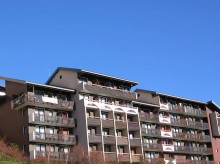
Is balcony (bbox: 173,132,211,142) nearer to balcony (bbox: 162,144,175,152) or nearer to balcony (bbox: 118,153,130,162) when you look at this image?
balcony (bbox: 162,144,175,152)

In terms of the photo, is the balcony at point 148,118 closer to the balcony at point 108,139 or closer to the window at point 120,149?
the window at point 120,149

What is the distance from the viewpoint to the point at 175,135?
7769cm

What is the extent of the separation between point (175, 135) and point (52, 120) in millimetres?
27468

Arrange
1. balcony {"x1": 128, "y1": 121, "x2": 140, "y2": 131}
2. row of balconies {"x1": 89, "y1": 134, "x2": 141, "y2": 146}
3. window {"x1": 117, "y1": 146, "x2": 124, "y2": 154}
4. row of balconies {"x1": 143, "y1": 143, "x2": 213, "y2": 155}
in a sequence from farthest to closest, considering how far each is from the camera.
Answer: row of balconies {"x1": 143, "y1": 143, "x2": 213, "y2": 155}, balcony {"x1": 128, "y1": 121, "x2": 140, "y2": 131}, window {"x1": 117, "y1": 146, "x2": 124, "y2": 154}, row of balconies {"x1": 89, "y1": 134, "x2": 141, "y2": 146}

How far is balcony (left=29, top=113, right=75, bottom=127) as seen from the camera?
56.2m

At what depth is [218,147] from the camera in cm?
8744

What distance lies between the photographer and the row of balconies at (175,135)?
7225 cm

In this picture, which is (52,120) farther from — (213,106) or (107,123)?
(213,106)

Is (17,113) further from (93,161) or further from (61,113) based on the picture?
(93,161)

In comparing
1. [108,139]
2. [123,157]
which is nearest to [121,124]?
[108,139]

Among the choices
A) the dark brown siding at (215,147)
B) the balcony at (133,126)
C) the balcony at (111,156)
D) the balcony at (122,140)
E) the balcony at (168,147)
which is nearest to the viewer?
the balcony at (111,156)

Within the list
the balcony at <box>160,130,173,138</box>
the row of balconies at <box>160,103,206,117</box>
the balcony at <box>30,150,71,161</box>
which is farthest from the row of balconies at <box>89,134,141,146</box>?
the row of balconies at <box>160,103,206,117</box>

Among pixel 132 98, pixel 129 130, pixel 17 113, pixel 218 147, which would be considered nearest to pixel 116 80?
pixel 132 98

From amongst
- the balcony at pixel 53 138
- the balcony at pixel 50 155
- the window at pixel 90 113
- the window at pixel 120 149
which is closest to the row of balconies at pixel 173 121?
the window at pixel 120 149
